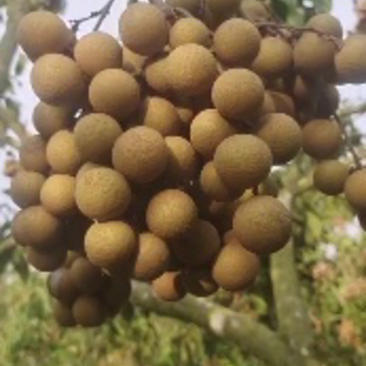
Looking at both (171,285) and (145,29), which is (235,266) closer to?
(171,285)

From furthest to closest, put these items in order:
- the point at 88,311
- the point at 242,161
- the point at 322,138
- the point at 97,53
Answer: the point at 88,311, the point at 322,138, the point at 97,53, the point at 242,161

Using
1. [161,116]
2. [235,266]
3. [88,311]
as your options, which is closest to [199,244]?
[235,266]

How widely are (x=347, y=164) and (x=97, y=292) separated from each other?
17.1 inches

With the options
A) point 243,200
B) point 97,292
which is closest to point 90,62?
point 243,200

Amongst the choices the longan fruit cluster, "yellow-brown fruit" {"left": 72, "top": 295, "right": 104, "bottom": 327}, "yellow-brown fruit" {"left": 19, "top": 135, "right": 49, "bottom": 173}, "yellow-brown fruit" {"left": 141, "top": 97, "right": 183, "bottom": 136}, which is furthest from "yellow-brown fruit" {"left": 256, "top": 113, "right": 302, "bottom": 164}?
"yellow-brown fruit" {"left": 72, "top": 295, "right": 104, "bottom": 327}

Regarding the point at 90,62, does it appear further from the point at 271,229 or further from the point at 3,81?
the point at 3,81

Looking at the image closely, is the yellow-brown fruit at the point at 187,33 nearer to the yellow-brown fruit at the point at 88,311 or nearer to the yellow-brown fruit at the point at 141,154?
the yellow-brown fruit at the point at 141,154

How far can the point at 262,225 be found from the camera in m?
0.91

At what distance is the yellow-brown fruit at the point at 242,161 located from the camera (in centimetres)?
90

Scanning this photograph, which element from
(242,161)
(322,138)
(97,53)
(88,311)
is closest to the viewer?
(242,161)

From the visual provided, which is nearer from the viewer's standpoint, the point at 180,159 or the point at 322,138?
the point at 180,159

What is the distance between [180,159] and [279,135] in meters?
0.13

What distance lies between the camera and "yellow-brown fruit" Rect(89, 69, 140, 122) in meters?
0.95

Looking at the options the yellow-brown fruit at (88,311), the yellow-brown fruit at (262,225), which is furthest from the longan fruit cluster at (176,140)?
the yellow-brown fruit at (88,311)
